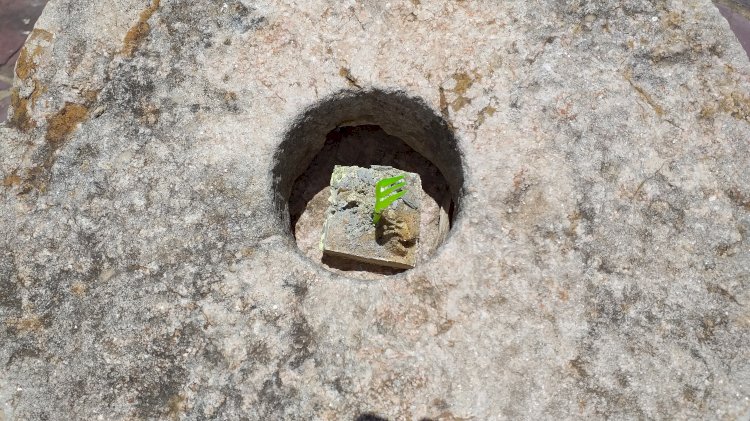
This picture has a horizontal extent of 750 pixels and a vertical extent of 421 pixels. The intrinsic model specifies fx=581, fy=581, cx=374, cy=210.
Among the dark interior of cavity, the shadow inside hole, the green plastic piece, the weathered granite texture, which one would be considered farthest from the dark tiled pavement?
the green plastic piece

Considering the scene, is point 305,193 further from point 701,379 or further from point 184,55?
point 701,379

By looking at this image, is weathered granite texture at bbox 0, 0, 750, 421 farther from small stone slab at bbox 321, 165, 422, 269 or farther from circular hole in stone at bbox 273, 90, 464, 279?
small stone slab at bbox 321, 165, 422, 269

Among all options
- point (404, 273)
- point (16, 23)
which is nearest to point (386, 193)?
point (404, 273)

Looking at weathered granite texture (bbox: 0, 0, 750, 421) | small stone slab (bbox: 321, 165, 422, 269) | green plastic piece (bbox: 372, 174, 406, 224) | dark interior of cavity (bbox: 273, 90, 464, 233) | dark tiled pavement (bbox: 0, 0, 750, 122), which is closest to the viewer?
weathered granite texture (bbox: 0, 0, 750, 421)

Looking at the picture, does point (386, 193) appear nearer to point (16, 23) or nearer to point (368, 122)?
point (368, 122)

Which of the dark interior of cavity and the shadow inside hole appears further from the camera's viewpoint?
the shadow inside hole

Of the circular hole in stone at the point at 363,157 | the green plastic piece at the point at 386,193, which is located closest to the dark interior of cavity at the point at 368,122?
the circular hole in stone at the point at 363,157

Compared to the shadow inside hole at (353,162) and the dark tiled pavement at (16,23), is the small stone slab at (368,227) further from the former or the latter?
the dark tiled pavement at (16,23)
